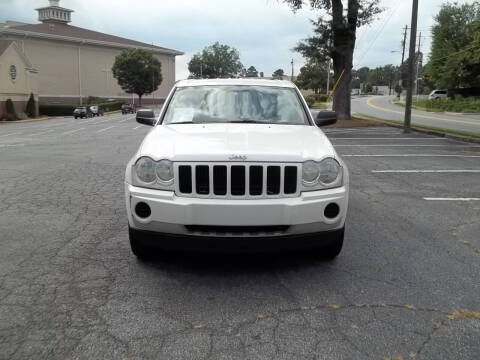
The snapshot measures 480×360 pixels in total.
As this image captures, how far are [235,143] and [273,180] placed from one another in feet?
1.61

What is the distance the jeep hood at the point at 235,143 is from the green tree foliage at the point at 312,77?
304 feet

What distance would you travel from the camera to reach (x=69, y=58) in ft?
214

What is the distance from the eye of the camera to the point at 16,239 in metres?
5.32

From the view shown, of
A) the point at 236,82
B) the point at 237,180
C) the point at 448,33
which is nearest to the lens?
the point at 237,180

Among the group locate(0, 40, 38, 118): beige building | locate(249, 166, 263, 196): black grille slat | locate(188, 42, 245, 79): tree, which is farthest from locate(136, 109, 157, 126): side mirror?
locate(188, 42, 245, 79): tree

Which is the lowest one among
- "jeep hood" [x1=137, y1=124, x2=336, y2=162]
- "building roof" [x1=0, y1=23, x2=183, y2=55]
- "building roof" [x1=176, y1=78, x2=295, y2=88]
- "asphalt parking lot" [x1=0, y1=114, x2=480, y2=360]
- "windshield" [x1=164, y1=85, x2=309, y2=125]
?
"asphalt parking lot" [x1=0, y1=114, x2=480, y2=360]

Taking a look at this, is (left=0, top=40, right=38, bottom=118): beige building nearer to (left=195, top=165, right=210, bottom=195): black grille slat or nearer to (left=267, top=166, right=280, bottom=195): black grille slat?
(left=195, top=165, right=210, bottom=195): black grille slat

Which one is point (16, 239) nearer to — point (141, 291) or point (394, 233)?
point (141, 291)

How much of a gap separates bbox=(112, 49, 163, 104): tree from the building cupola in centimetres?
1861

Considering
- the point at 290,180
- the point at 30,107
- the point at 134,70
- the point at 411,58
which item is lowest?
the point at 30,107

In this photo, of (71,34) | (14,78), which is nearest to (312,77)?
(71,34)

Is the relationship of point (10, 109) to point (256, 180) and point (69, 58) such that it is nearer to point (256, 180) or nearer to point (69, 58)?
point (69, 58)

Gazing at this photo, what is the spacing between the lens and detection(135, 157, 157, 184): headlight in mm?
4074

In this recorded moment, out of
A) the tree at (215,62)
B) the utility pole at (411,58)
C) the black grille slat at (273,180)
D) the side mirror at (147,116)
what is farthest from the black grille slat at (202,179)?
the tree at (215,62)
